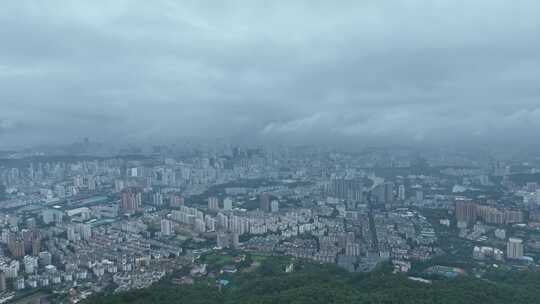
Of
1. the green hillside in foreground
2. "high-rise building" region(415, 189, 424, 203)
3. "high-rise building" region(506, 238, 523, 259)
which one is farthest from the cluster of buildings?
the green hillside in foreground

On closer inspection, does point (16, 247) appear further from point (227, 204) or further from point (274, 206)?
point (274, 206)

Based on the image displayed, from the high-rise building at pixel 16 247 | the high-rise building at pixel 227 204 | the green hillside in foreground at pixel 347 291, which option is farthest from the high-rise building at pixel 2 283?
the high-rise building at pixel 227 204

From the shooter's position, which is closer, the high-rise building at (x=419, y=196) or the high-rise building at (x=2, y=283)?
the high-rise building at (x=2, y=283)

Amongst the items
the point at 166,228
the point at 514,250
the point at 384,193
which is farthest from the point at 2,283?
the point at 384,193

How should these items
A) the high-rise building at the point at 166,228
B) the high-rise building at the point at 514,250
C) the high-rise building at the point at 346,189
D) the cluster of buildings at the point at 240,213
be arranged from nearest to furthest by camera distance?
the high-rise building at the point at 514,250 → the cluster of buildings at the point at 240,213 → the high-rise building at the point at 166,228 → the high-rise building at the point at 346,189

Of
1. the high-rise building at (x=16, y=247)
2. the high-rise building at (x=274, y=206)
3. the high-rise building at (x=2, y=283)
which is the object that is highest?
the high-rise building at (x=274, y=206)

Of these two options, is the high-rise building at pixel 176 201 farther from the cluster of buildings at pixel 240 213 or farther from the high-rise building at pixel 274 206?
the high-rise building at pixel 274 206

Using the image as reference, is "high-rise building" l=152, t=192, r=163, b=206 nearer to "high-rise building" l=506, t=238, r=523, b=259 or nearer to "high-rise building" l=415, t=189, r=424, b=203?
"high-rise building" l=415, t=189, r=424, b=203

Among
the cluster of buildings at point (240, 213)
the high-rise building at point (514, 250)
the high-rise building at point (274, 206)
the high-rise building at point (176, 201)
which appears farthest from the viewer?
the high-rise building at point (176, 201)

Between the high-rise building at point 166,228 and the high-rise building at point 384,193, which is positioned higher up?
the high-rise building at point 384,193
